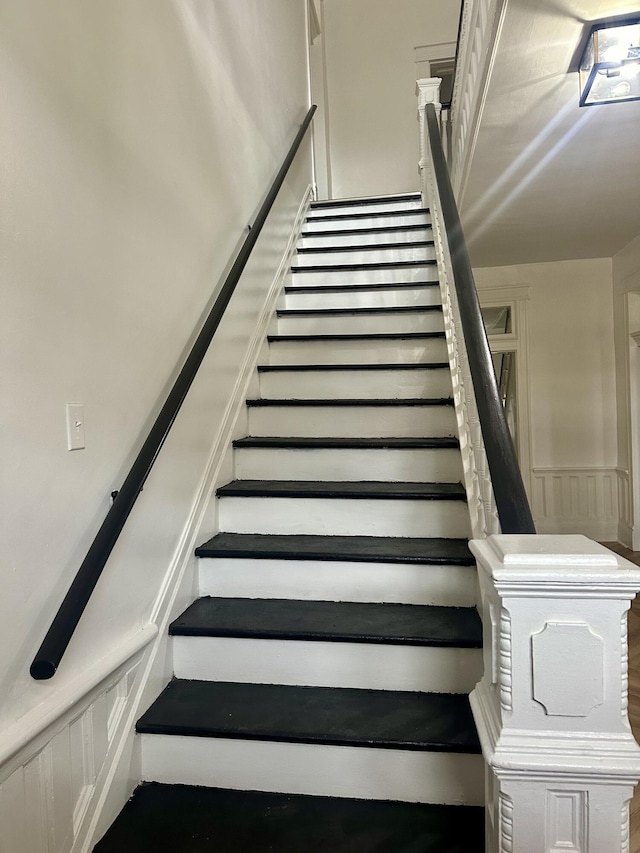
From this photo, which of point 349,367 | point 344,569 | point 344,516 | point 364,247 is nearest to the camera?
point 344,569

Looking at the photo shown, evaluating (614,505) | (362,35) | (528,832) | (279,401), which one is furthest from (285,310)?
(362,35)

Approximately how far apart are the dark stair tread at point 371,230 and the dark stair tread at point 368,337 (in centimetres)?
125

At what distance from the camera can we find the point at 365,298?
3.09m

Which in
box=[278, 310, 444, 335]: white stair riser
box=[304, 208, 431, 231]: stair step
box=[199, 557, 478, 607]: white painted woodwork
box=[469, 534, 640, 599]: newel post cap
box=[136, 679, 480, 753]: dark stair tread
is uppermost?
box=[304, 208, 431, 231]: stair step

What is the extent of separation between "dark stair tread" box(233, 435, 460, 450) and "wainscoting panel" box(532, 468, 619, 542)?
3067mm

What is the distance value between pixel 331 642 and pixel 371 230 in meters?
2.92

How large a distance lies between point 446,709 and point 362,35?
21.6ft

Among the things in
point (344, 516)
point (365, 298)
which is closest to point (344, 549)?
point (344, 516)

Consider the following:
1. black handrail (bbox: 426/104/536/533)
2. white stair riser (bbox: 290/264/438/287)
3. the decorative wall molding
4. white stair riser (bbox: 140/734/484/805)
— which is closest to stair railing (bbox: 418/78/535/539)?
black handrail (bbox: 426/104/536/533)

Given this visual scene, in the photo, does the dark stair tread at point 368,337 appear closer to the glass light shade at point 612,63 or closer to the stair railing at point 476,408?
the stair railing at point 476,408

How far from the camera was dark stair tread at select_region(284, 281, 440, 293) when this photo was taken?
298 cm

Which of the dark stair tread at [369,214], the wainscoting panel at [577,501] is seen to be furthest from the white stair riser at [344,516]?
the wainscoting panel at [577,501]

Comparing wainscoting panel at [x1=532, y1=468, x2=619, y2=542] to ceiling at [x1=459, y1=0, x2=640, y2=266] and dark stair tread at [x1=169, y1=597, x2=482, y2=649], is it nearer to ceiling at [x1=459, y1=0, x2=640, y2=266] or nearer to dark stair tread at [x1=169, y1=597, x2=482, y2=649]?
ceiling at [x1=459, y1=0, x2=640, y2=266]

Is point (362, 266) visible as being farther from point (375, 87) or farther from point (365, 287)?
point (375, 87)
